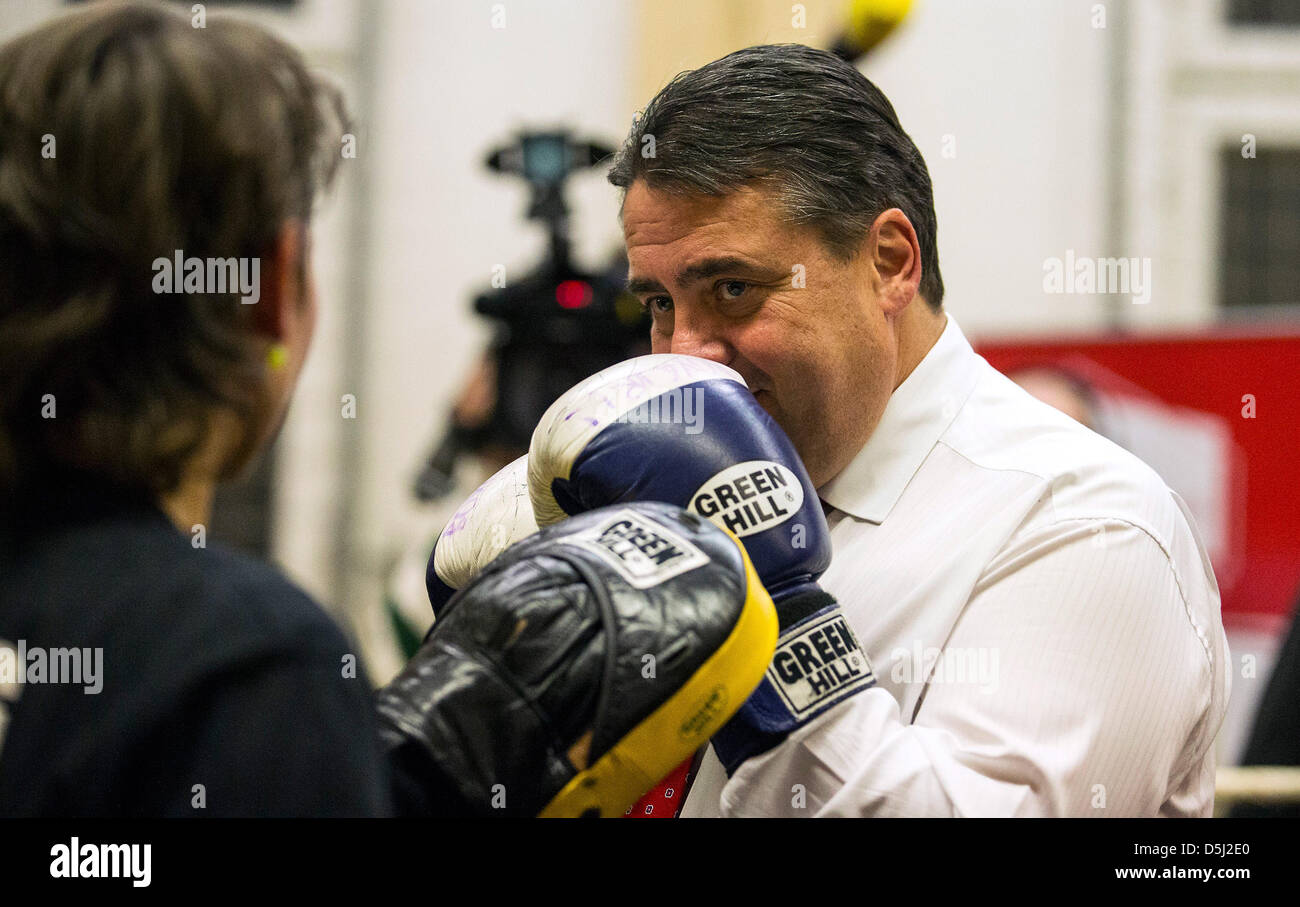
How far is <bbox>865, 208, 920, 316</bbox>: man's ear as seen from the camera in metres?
1.13

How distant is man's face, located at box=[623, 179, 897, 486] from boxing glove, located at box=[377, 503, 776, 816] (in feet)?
1.25

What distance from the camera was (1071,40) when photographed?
185 inches

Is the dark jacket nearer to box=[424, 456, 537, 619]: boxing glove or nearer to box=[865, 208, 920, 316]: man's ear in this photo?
box=[424, 456, 537, 619]: boxing glove

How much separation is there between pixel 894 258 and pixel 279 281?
0.64 m

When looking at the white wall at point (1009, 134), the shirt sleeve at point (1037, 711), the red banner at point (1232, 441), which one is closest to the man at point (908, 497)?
the shirt sleeve at point (1037, 711)

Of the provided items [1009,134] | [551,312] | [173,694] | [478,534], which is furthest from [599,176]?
[173,694]

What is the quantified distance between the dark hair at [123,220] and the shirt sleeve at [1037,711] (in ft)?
1.55

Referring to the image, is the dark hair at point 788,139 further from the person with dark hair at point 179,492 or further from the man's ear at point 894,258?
the person with dark hair at point 179,492

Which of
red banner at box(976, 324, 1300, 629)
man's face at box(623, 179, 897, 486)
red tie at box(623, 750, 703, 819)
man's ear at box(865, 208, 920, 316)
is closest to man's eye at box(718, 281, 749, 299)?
man's face at box(623, 179, 897, 486)

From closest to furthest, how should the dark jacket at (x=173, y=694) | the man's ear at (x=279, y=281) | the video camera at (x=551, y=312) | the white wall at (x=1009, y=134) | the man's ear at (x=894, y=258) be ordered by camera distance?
1. the dark jacket at (x=173, y=694)
2. the man's ear at (x=279, y=281)
3. the man's ear at (x=894, y=258)
4. the video camera at (x=551, y=312)
5. the white wall at (x=1009, y=134)

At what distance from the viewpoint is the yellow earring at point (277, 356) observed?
2.21 ft
